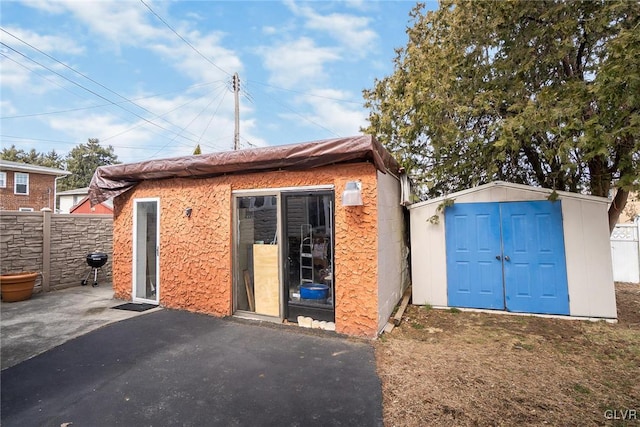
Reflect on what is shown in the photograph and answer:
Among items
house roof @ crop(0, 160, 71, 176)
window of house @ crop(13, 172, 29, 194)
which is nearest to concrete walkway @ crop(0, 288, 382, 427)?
house roof @ crop(0, 160, 71, 176)

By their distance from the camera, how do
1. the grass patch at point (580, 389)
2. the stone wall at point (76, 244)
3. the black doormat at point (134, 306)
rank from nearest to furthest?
1. the grass patch at point (580, 389)
2. the black doormat at point (134, 306)
3. the stone wall at point (76, 244)

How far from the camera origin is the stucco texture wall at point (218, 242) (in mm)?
4199

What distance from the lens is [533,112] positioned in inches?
175

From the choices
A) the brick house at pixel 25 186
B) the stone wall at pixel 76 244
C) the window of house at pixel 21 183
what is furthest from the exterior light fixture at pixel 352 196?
the window of house at pixel 21 183

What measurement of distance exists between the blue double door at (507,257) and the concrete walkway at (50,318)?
6057mm

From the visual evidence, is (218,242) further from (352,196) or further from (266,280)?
(352,196)

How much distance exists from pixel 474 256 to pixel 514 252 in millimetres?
665

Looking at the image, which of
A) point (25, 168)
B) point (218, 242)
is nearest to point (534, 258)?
point (218, 242)

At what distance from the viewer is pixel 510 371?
325 cm

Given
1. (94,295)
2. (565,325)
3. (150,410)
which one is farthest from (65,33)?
(565,325)

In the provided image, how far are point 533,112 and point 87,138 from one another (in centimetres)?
4398

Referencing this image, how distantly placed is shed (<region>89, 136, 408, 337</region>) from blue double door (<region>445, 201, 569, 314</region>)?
45.0 inches

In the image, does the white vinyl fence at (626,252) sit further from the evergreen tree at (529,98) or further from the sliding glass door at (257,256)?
the sliding glass door at (257,256)

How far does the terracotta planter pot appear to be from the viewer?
233 inches
